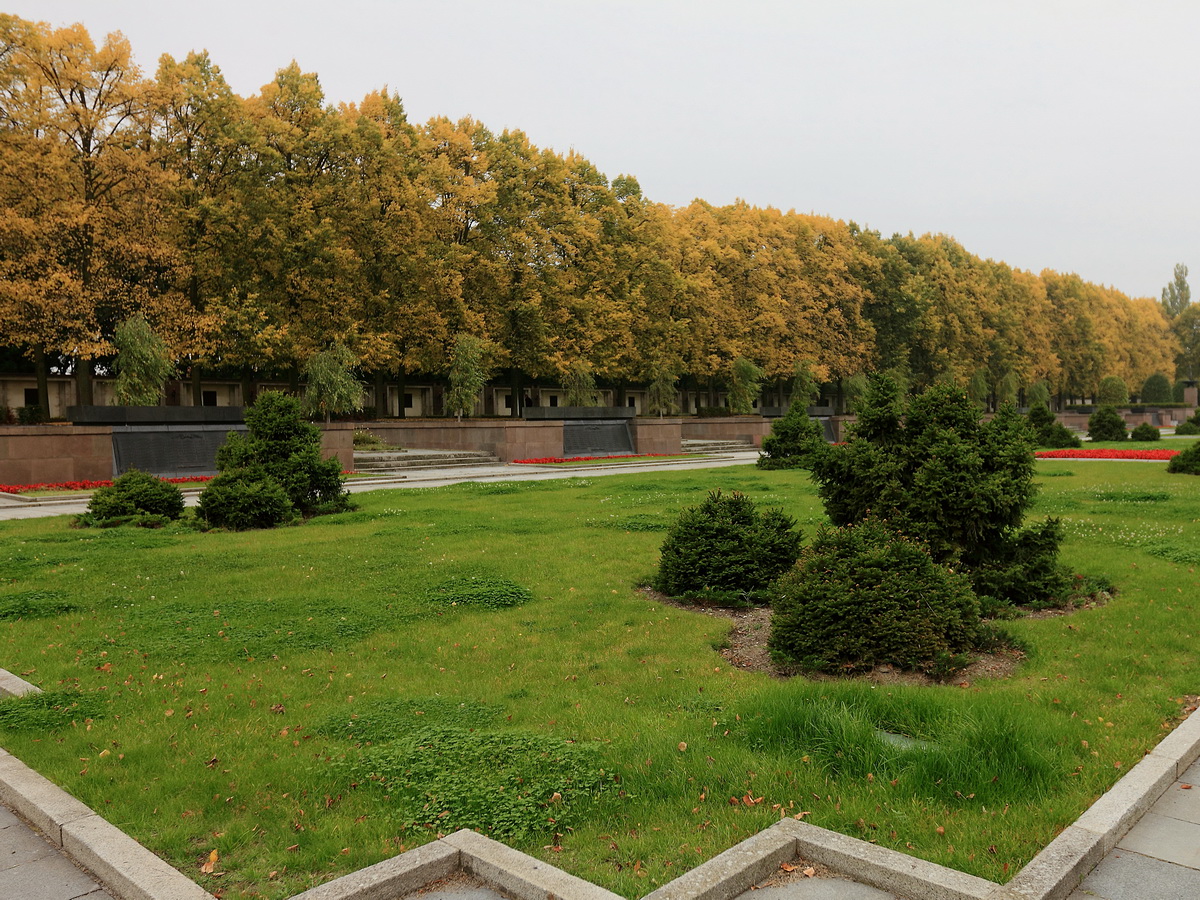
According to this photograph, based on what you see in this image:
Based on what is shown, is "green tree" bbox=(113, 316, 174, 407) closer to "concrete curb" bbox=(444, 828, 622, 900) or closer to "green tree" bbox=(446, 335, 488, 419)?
"green tree" bbox=(446, 335, 488, 419)

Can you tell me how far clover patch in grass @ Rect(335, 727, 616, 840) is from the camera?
13.5 ft

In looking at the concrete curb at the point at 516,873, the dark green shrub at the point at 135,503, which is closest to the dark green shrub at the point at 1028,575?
the concrete curb at the point at 516,873

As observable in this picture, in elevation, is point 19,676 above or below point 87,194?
below

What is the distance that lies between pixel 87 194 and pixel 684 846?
32569 millimetres

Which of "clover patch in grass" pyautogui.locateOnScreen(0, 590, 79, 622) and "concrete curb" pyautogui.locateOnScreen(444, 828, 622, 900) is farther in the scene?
"clover patch in grass" pyautogui.locateOnScreen(0, 590, 79, 622)

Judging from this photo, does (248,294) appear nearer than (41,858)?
No

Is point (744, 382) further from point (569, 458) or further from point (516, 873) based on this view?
point (516, 873)

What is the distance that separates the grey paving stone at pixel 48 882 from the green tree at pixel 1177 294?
149171 millimetres

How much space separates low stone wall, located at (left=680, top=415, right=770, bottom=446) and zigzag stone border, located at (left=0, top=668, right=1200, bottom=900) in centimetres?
4644

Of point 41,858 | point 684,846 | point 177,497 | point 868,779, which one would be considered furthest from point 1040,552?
point 177,497

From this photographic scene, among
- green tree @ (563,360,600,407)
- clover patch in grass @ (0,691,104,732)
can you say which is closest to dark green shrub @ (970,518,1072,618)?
clover patch in grass @ (0,691,104,732)

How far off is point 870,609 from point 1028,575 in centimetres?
307

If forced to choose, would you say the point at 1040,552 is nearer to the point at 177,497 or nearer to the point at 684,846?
the point at 684,846

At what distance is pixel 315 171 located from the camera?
35.8 metres
